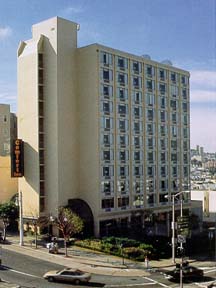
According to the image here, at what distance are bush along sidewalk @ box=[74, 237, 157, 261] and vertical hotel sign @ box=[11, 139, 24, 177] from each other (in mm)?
9290

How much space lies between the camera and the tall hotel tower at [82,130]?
4259 centimetres

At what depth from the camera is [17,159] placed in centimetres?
4322

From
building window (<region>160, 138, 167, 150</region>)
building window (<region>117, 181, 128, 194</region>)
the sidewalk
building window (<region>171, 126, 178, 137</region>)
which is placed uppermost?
building window (<region>171, 126, 178, 137</region>)

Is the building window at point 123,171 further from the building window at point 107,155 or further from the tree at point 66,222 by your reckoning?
the tree at point 66,222

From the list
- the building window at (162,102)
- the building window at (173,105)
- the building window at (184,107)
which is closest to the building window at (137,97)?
the building window at (162,102)

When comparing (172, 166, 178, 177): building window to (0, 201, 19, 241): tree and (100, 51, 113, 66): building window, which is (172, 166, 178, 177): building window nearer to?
(100, 51, 113, 66): building window

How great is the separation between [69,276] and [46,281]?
4.60ft

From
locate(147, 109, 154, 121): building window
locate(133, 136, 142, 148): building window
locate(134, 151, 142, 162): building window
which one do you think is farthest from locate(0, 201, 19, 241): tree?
locate(147, 109, 154, 121): building window

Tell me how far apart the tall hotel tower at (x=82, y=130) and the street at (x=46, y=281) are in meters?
10.9

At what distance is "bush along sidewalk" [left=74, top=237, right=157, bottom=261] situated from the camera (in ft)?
112

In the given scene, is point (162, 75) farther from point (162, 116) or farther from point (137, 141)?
point (137, 141)

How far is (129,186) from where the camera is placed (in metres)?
46.8

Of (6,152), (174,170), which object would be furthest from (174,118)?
(6,152)

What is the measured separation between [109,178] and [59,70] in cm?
1124
